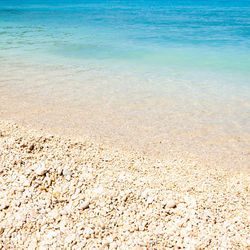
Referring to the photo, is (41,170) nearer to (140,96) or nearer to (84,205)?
(84,205)

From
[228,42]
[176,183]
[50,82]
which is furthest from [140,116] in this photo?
[228,42]

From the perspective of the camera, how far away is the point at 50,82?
939 centimetres

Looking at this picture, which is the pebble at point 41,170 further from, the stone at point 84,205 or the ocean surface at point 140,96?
the ocean surface at point 140,96

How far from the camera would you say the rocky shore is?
2.83 m

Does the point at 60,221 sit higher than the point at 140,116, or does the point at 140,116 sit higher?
the point at 60,221

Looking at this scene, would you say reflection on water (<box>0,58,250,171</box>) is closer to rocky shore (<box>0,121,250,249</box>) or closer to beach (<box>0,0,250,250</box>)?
beach (<box>0,0,250,250</box>)

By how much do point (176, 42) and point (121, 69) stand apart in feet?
28.1

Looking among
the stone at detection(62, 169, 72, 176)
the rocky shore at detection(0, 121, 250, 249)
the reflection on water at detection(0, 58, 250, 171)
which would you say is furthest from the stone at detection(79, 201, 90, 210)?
the reflection on water at detection(0, 58, 250, 171)

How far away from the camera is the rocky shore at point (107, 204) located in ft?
9.29

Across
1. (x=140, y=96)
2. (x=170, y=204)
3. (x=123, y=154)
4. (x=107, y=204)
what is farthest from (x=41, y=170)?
(x=140, y=96)

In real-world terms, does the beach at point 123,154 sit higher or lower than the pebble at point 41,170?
lower

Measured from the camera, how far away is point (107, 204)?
3.19 meters

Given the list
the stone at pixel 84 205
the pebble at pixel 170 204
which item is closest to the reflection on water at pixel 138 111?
the pebble at pixel 170 204

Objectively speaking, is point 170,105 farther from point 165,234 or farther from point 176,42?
point 176,42
